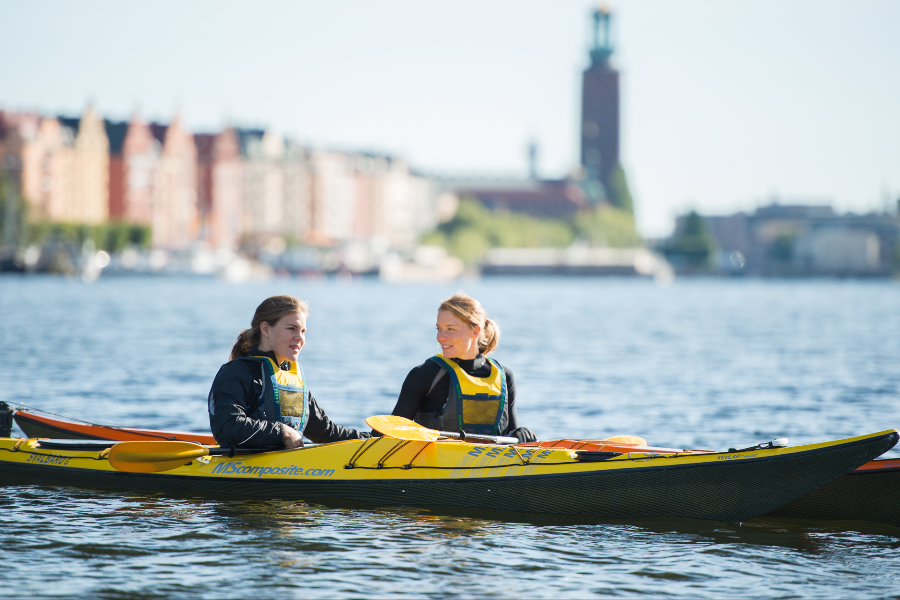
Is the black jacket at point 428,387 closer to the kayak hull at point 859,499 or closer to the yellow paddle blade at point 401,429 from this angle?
the yellow paddle blade at point 401,429

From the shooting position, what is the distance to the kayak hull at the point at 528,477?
312 inches

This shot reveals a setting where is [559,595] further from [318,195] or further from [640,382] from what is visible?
[318,195]

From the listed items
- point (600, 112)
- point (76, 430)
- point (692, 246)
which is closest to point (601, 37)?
point (600, 112)

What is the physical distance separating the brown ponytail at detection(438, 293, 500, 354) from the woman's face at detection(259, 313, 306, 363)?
0.99 metres

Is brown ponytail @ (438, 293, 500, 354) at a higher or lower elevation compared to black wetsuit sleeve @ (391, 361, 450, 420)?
higher

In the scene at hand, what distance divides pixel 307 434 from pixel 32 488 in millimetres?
2444

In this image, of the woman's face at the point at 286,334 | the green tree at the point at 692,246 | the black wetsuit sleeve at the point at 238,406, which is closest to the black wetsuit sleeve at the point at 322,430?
the black wetsuit sleeve at the point at 238,406

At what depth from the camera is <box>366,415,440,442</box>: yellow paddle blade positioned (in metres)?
8.42

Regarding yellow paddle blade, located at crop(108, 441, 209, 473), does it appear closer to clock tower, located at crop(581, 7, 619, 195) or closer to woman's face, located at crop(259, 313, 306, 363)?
woman's face, located at crop(259, 313, 306, 363)

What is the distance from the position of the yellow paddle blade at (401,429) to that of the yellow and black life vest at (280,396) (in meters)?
0.53

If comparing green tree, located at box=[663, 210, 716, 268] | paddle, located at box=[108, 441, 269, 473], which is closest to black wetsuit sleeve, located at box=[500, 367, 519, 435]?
paddle, located at box=[108, 441, 269, 473]

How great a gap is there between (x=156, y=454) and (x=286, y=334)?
177cm

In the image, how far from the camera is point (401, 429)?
845 centimetres

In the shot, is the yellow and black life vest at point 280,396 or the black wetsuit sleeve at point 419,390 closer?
the yellow and black life vest at point 280,396
